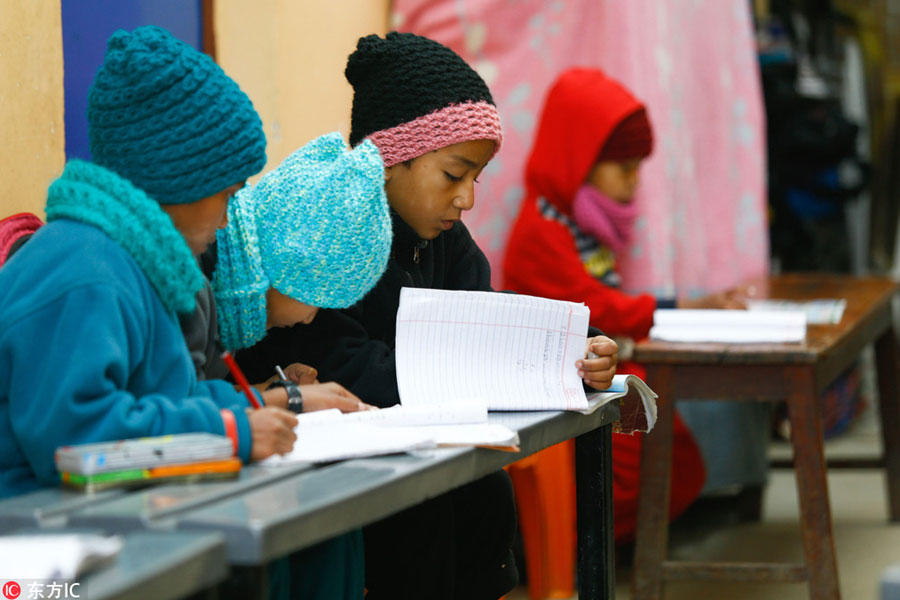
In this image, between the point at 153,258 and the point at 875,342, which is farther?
the point at 875,342

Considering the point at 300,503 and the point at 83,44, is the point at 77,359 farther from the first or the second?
the point at 83,44

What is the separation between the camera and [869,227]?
7.54 metres

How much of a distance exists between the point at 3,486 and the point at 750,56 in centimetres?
408

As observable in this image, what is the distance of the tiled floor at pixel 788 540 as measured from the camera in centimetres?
319

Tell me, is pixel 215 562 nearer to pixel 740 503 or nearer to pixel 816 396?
pixel 816 396

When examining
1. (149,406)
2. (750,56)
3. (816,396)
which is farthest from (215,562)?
(750,56)

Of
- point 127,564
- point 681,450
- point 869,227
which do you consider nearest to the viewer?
point 127,564

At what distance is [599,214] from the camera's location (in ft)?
11.3

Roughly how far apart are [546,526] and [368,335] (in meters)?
1.32

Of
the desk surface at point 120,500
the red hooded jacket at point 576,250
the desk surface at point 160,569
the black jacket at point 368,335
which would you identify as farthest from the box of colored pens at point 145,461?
the red hooded jacket at point 576,250

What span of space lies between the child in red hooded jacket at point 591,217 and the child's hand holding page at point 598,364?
58.6 inches

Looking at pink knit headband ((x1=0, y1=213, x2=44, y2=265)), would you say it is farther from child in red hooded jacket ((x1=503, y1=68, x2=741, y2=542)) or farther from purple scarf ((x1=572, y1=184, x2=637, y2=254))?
purple scarf ((x1=572, y1=184, x2=637, y2=254))

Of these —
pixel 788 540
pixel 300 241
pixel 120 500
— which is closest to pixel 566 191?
pixel 788 540

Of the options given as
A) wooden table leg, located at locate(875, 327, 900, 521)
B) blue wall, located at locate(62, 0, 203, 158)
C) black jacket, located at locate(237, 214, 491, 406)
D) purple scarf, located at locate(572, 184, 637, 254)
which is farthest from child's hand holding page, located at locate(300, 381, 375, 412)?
wooden table leg, located at locate(875, 327, 900, 521)
